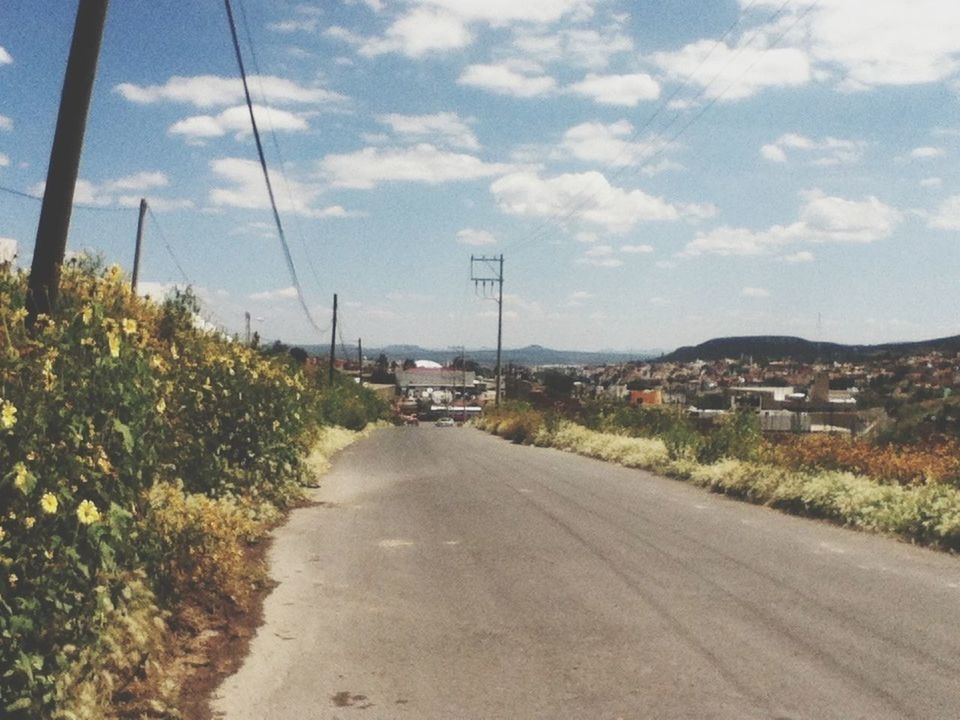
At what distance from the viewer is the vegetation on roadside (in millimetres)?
10812

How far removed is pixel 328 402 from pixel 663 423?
14.6m

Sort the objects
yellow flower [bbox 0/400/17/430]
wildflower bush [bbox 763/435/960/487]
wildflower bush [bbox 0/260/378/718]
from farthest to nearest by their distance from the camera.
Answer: wildflower bush [bbox 763/435/960/487] < wildflower bush [bbox 0/260/378/718] < yellow flower [bbox 0/400/17/430]

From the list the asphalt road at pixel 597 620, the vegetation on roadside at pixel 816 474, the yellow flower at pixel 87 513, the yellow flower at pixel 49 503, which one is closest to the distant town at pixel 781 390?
the vegetation on roadside at pixel 816 474

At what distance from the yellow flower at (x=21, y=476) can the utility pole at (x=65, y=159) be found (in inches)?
134

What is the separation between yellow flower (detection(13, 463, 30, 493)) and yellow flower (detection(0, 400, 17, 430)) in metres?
0.20

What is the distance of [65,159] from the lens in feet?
25.0

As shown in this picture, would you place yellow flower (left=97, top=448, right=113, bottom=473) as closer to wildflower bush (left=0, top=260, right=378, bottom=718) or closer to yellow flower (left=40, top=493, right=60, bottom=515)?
wildflower bush (left=0, top=260, right=378, bottom=718)

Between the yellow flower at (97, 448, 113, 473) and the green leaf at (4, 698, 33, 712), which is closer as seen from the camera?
the green leaf at (4, 698, 33, 712)

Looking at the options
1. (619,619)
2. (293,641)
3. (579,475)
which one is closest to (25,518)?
(293,641)

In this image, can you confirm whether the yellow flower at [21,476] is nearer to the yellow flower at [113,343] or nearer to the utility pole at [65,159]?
the yellow flower at [113,343]

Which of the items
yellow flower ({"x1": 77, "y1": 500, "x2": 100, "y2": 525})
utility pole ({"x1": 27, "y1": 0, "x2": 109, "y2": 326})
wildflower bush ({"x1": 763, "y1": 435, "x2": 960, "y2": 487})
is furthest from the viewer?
wildflower bush ({"x1": 763, "y1": 435, "x2": 960, "y2": 487})

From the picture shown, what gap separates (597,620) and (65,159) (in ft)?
19.5

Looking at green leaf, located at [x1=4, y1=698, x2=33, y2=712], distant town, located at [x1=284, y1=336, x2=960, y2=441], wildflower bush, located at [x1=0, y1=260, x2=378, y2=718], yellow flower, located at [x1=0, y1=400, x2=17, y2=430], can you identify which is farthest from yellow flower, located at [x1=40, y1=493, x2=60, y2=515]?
distant town, located at [x1=284, y1=336, x2=960, y2=441]

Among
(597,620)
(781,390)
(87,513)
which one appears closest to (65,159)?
(87,513)
